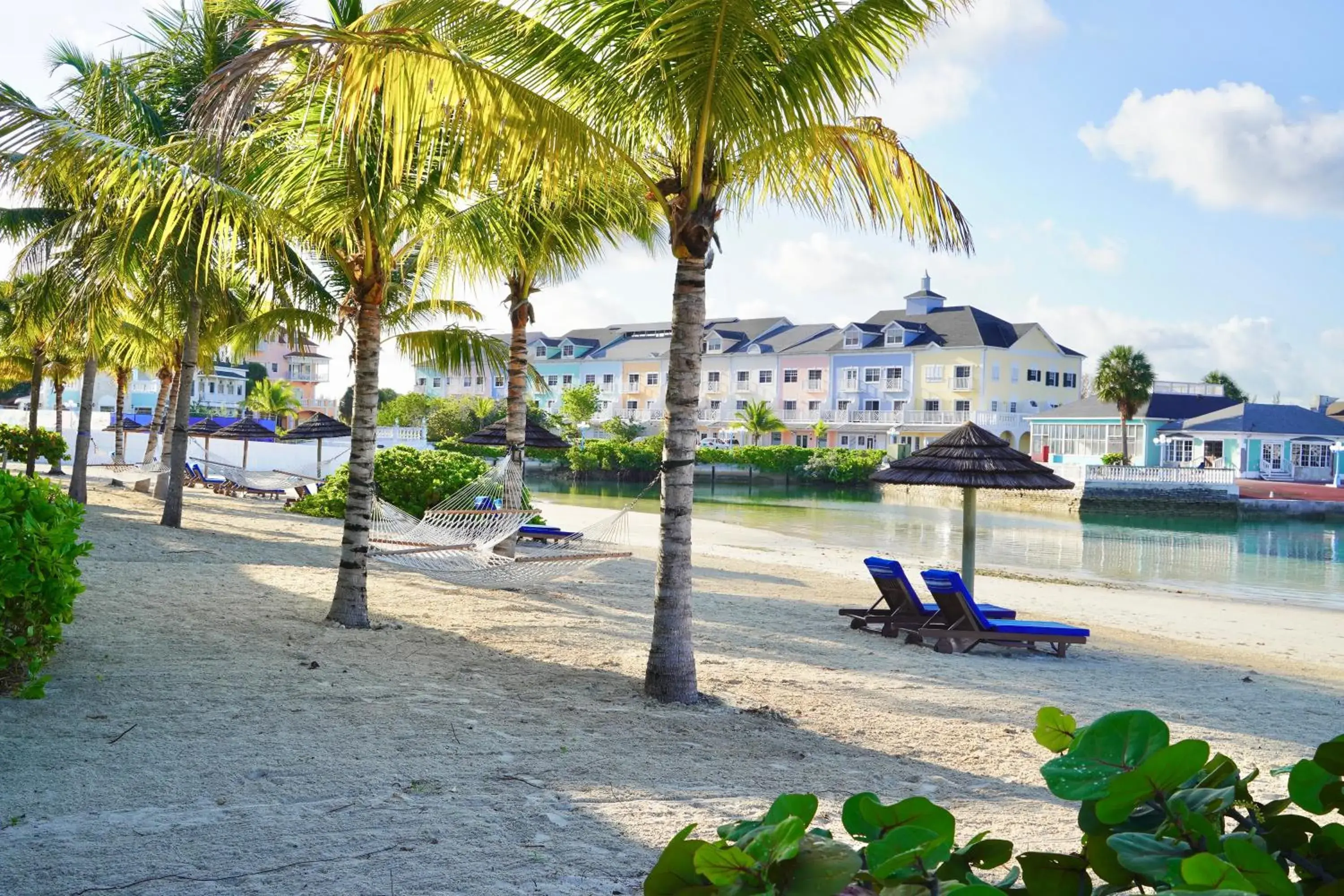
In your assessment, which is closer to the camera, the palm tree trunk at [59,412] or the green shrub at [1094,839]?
the green shrub at [1094,839]

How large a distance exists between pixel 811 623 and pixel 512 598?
306 cm

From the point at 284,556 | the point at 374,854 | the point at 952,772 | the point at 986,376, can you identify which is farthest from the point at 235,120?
the point at 986,376

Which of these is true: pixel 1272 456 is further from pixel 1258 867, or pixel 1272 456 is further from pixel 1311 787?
pixel 1258 867

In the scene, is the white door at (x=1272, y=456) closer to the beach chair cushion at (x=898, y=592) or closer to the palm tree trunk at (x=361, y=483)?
the beach chair cushion at (x=898, y=592)

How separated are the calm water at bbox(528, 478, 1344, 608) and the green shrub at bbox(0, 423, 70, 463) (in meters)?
16.6

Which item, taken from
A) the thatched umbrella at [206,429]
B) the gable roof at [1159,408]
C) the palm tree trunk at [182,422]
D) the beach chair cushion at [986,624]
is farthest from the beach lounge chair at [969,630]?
the gable roof at [1159,408]

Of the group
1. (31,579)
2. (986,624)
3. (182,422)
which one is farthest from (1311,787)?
(182,422)

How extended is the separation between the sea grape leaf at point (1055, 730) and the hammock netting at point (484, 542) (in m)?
8.56

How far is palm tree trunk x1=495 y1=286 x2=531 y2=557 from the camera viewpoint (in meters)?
14.4

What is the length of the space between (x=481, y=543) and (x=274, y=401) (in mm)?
52421

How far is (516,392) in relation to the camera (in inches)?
579

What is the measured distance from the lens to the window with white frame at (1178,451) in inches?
1937

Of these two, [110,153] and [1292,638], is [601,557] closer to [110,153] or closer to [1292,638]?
[110,153]

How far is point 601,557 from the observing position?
10.4m
